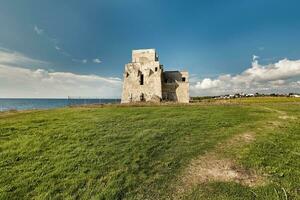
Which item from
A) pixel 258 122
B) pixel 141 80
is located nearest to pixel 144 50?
pixel 141 80

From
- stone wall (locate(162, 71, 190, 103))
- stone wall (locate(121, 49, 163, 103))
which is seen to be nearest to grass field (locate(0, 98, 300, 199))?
stone wall (locate(121, 49, 163, 103))

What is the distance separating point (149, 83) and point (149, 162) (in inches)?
1283

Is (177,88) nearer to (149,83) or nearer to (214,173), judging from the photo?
(149,83)

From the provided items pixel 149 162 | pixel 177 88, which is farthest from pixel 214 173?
pixel 177 88

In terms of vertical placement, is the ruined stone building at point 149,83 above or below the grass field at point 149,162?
above

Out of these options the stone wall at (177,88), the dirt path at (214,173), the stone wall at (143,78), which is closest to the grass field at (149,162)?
the dirt path at (214,173)

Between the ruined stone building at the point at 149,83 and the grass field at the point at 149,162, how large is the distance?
2712cm

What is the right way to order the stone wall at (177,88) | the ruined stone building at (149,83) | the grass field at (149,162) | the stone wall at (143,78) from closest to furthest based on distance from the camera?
the grass field at (149,162) < the stone wall at (143,78) < the ruined stone building at (149,83) < the stone wall at (177,88)

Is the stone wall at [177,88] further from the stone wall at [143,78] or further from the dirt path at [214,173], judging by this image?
the dirt path at [214,173]

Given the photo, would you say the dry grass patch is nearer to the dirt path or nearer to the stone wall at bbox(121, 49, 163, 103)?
the dirt path

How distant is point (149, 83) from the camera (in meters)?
40.2

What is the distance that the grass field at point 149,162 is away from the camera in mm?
6320

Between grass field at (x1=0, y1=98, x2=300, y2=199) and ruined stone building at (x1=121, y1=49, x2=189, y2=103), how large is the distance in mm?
27117

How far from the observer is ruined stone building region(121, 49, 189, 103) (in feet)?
131
